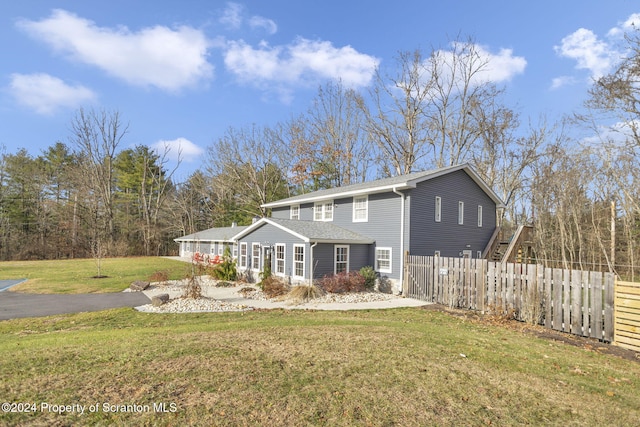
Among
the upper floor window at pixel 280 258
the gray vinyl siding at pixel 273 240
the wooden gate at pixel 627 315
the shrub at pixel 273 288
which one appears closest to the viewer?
the wooden gate at pixel 627 315

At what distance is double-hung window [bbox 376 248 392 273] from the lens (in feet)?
52.3

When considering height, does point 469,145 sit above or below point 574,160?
above

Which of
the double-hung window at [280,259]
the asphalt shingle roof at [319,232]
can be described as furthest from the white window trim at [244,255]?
the double-hung window at [280,259]

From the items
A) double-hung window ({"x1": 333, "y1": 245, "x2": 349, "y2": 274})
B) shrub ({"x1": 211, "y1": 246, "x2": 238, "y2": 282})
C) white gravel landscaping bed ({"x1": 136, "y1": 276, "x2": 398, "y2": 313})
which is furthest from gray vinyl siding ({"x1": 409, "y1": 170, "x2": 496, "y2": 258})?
shrub ({"x1": 211, "y1": 246, "x2": 238, "y2": 282})

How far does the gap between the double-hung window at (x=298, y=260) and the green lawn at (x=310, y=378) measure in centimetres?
754

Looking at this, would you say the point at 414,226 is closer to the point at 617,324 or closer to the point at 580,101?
the point at 617,324

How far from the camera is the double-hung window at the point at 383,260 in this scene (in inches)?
627

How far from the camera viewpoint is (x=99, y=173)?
39.1 m

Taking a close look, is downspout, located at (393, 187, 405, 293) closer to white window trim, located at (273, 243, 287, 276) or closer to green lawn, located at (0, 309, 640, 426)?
white window trim, located at (273, 243, 287, 276)

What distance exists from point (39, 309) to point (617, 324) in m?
16.1

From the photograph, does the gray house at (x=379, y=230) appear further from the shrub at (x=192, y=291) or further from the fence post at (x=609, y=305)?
the fence post at (x=609, y=305)

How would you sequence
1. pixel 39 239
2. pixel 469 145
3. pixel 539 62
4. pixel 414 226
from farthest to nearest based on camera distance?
1. pixel 39 239
2. pixel 469 145
3. pixel 539 62
4. pixel 414 226

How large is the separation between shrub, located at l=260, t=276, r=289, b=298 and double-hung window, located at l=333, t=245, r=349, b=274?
8.40 feet

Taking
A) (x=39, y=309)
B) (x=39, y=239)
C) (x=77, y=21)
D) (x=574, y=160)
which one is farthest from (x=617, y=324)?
(x=39, y=239)
